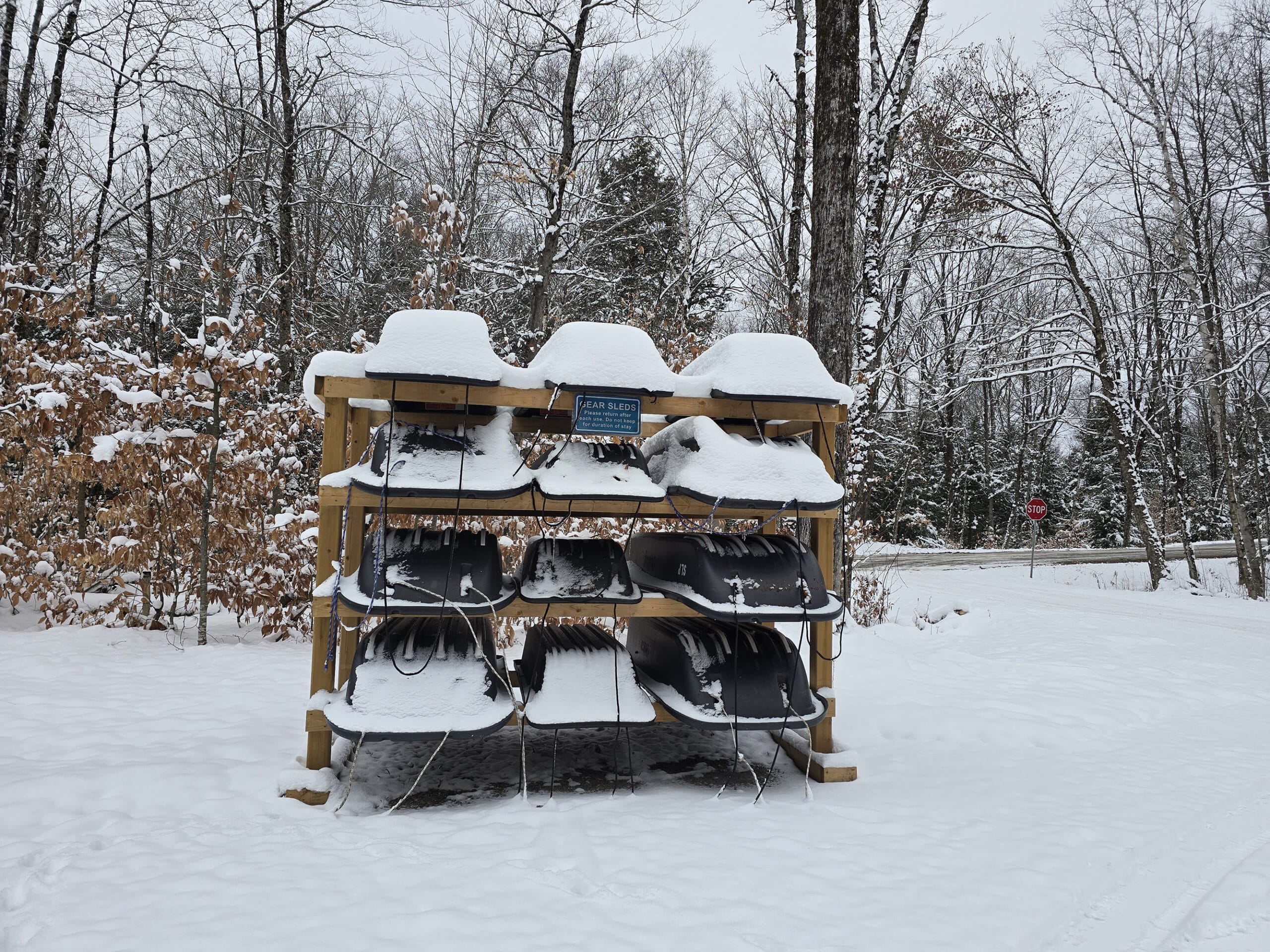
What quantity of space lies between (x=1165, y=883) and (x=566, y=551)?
251cm

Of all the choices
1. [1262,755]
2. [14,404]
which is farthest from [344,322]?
[1262,755]

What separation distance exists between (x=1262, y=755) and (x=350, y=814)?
4.78 meters

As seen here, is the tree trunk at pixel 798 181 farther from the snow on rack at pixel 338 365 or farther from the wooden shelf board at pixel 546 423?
the snow on rack at pixel 338 365

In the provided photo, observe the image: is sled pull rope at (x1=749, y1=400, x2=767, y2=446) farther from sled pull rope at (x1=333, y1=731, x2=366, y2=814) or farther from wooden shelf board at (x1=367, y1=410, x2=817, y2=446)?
sled pull rope at (x1=333, y1=731, x2=366, y2=814)

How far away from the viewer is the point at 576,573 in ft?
11.2

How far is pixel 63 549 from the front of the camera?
6344 millimetres

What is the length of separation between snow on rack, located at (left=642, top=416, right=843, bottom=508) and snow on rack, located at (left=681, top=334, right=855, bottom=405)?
0.23 m

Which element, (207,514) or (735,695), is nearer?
(735,695)

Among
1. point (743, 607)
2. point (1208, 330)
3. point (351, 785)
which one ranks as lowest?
point (351, 785)

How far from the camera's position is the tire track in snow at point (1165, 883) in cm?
208

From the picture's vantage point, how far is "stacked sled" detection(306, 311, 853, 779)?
305cm

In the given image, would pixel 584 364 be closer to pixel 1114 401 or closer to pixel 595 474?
pixel 595 474

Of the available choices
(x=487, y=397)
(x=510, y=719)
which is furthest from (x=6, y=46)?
(x=510, y=719)

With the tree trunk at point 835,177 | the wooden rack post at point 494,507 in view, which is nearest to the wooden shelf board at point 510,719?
the wooden rack post at point 494,507
